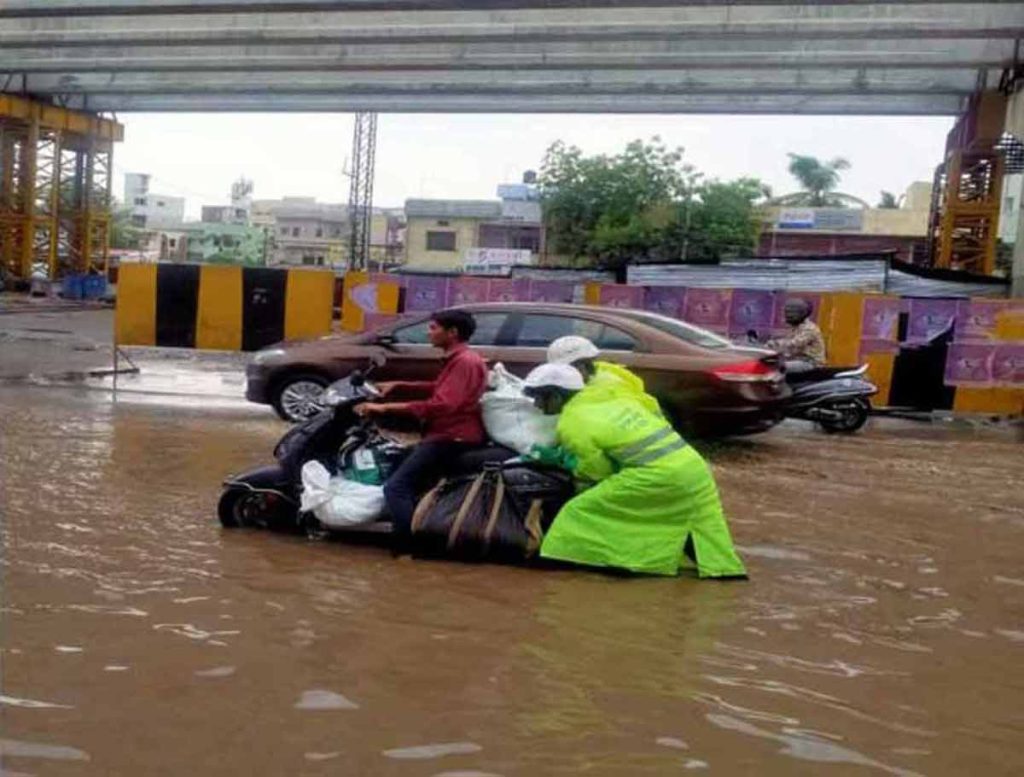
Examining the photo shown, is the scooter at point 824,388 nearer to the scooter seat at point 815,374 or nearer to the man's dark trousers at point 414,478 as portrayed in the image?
the scooter seat at point 815,374

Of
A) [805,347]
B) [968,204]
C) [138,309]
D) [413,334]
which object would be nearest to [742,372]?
[805,347]

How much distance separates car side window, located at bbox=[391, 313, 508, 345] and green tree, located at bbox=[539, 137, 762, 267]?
27834mm

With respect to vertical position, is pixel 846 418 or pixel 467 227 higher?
pixel 467 227

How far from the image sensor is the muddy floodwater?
3240mm

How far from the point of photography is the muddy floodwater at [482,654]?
324 centimetres

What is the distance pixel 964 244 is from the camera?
26.7 meters

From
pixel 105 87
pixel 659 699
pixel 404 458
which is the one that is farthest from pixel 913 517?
pixel 105 87

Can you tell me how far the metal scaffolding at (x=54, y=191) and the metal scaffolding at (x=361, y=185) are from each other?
10.7 metres

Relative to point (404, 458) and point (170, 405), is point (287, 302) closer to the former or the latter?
point (170, 405)

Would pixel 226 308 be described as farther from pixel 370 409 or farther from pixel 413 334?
pixel 370 409

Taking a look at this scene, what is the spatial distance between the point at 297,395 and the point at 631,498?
6332 mm

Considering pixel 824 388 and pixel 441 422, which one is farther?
pixel 824 388

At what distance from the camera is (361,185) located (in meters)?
50.2

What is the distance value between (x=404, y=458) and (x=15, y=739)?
2.68 m
